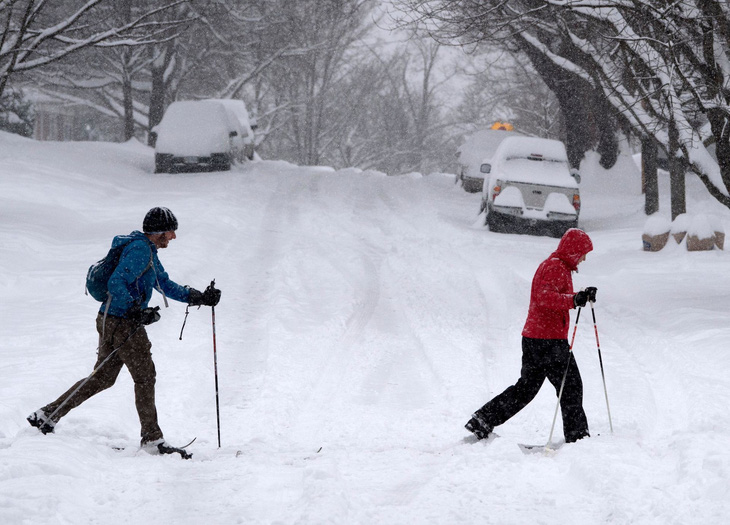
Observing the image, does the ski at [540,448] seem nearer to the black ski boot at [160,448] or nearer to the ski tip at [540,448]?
the ski tip at [540,448]

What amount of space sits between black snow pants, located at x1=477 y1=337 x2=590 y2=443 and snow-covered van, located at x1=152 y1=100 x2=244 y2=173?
61.4 feet

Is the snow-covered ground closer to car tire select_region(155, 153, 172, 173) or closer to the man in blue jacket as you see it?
the man in blue jacket

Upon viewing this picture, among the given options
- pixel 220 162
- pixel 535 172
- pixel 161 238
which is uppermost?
pixel 220 162

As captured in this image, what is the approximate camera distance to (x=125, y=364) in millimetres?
5609

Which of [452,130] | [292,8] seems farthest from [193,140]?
[452,130]

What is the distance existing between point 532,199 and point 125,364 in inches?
504

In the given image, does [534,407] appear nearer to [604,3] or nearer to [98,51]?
[604,3]

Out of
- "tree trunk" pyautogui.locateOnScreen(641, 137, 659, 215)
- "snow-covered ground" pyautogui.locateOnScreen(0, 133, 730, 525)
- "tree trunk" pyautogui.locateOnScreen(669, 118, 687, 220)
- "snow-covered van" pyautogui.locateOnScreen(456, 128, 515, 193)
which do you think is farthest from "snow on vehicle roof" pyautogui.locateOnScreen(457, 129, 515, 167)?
"tree trunk" pyautogui.locateOnScreen(669, 118, 687, 220)

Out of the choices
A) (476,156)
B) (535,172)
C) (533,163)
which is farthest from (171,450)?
(476,156)

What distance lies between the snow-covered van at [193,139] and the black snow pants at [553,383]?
1871 centimetres

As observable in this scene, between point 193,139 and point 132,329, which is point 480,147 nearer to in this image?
point 193,139

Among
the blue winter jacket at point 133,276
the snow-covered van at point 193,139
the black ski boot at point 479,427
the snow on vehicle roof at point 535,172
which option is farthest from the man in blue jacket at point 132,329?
the snow-covered van at point 193,139

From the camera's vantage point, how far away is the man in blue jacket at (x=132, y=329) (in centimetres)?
547

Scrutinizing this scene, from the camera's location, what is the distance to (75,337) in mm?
8719
